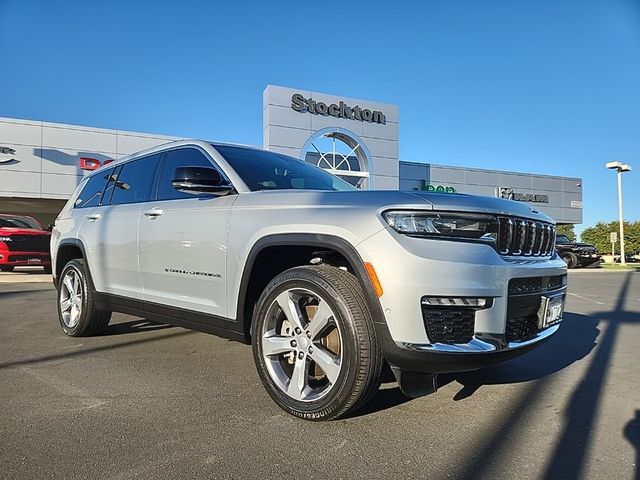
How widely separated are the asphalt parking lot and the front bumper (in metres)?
0.48

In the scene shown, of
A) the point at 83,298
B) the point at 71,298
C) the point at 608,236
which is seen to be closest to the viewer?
the point at 83,298

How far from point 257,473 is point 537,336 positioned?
5.93 ft

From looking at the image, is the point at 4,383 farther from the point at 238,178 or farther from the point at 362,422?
the point at 362,422

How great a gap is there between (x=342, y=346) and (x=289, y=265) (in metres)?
0.94

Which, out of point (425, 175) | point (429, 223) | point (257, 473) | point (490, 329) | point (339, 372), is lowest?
point (257, 473)

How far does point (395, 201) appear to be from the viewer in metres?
2.70

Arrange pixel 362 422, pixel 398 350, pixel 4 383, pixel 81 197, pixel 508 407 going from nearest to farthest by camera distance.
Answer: pixel 398 350
pixel 362 422
pixel 508 407
pixel 4 383
pixel 81 197

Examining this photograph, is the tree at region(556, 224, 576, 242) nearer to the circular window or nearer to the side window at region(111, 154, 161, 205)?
the circular window

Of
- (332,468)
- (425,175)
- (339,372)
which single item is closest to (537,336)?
(339,372)

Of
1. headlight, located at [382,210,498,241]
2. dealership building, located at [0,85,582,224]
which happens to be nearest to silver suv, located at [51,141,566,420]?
headlight, located at [382,210,498,241]

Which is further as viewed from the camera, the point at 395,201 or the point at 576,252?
the point at 576,252

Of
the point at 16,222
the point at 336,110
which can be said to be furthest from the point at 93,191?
the point at 336,110

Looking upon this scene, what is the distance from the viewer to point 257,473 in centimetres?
225

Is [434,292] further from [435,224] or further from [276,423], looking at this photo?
[276,423]
